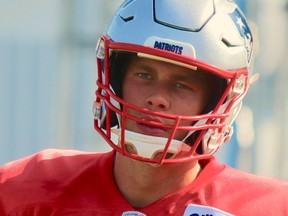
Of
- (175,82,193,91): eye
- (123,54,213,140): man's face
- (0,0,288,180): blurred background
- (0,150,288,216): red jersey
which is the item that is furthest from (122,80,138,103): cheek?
(0,0,288,180): blurred background

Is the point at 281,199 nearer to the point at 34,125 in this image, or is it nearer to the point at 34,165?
the point at 34,165

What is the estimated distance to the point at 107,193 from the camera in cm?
259

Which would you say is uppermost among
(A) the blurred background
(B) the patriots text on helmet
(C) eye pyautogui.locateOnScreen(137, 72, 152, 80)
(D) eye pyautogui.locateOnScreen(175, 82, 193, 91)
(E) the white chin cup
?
(B) the patriots text on helmet

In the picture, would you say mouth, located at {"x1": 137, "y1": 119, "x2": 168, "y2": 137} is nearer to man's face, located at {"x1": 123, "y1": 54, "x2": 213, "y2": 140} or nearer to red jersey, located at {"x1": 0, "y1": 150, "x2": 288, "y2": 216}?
man's face, located at {"x1": 123, "y1": 54, "x2": 213, "y2": 140}

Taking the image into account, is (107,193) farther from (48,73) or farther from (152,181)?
(48,73)

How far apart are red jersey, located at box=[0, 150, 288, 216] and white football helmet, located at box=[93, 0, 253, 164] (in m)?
0.11

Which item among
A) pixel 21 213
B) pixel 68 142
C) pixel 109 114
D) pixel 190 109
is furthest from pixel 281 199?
pixel 68 142

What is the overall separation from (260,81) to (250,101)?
95mm

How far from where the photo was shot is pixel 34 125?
154 inches

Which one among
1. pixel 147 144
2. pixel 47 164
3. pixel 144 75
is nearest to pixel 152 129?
pixel 147 144

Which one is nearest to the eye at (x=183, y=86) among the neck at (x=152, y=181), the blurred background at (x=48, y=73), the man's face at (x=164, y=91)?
the man's face at (x=164, y=91)

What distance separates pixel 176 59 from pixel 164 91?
9 centimetres

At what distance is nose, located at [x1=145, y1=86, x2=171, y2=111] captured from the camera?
8.08ft

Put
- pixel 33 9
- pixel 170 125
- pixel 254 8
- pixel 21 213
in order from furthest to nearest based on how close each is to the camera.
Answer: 1. pixel 254 8
2. pixel 33 9
3. pixel 21 213
4. pixel 170 125
